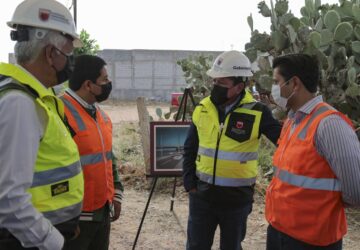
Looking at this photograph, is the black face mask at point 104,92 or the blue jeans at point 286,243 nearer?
the blue jeans at point 286,243

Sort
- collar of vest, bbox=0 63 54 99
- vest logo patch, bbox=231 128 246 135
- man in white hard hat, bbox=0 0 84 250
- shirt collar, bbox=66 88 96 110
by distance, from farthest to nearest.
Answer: vest logo patch, bbox=231 128 246 135 < shirt collar, bbox=66 88 96 110 < collar of vest, bbox=0 63 54 99 < man in white hard hat, bbox=0 0 84 250

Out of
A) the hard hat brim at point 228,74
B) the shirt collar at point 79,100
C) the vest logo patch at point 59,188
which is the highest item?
the hard hat brim at point 228,74

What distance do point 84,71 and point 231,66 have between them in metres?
1.17

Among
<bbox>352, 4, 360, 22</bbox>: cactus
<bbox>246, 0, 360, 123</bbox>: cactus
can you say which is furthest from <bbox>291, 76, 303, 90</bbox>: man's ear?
<bbox>352, 4, 360, 22</bbox>: cactus

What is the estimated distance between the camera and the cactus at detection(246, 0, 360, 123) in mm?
4523

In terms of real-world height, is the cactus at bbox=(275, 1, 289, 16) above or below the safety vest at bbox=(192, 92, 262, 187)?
above

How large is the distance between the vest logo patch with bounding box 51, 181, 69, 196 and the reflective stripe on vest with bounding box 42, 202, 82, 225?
8 centimetres

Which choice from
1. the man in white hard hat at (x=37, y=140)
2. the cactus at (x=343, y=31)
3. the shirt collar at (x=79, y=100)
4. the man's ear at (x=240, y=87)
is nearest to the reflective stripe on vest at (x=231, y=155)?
the man's ear at (x=240, y=87)

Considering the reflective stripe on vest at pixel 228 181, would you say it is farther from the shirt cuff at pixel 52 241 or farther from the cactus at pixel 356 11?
the cactus at pixel 356 11

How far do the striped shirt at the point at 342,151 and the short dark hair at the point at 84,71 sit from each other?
5.28ft

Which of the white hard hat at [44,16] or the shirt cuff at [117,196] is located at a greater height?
the white hard hat at [44,16]

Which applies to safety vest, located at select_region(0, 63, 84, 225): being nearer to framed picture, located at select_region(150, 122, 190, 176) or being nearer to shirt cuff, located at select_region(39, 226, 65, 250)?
shirt cuff, located at select_region(39, 226, 65, 250)

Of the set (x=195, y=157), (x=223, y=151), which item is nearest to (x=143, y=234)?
(x=195, y=157)

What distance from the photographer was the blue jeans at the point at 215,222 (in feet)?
10.5
